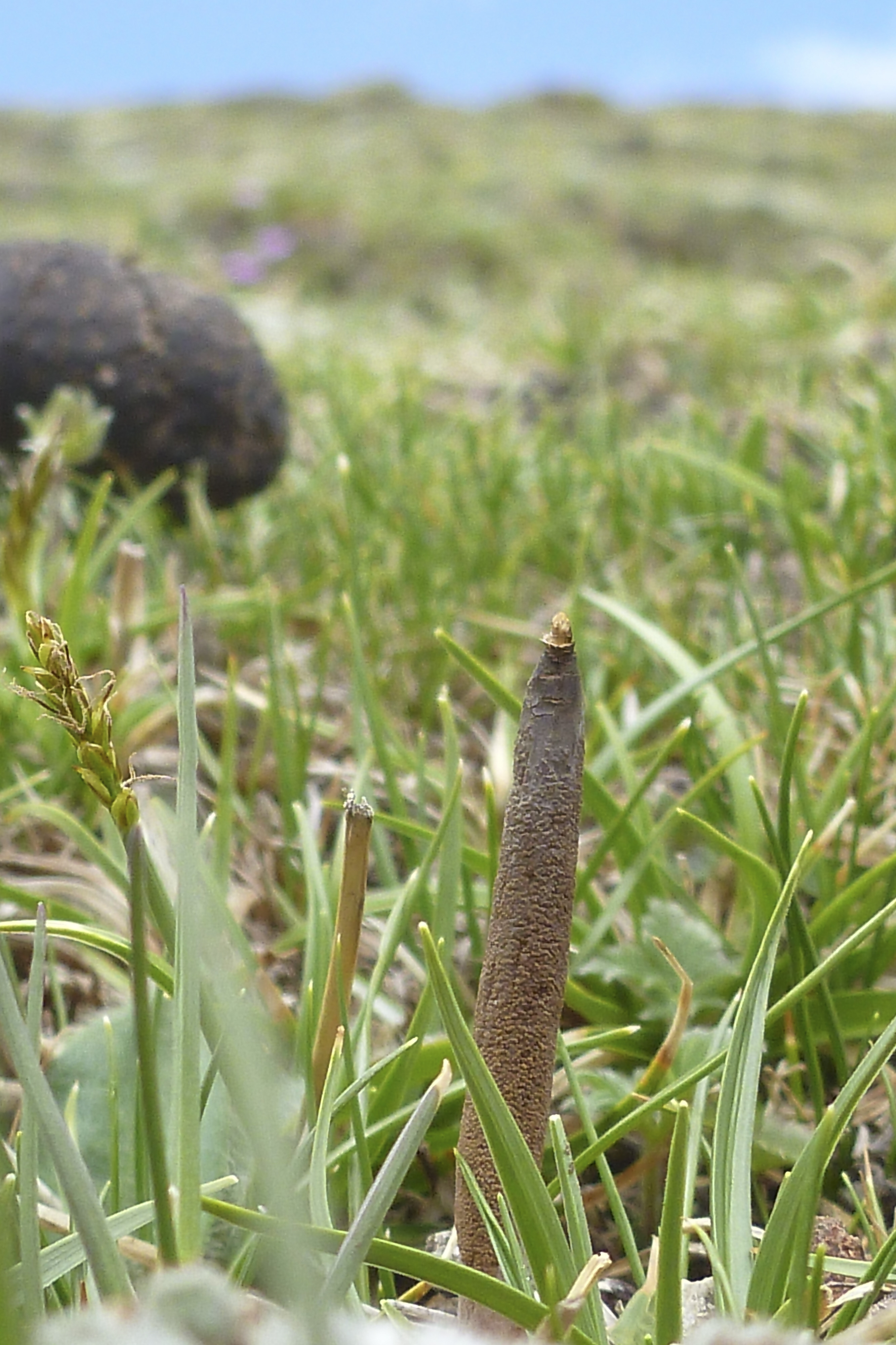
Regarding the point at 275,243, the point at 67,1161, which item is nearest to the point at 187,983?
the point at 67,1161

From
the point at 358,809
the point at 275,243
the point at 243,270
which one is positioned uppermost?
the point at 275,243

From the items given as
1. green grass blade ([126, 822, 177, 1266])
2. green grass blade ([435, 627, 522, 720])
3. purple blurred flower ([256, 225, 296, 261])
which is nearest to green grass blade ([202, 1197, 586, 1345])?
green grass blade ([126, 822, 177, 1266])

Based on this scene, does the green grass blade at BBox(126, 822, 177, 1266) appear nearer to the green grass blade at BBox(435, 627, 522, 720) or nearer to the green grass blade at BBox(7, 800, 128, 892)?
the green grass blade at BBox(435, 627, 522, 720)

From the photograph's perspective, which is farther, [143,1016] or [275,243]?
[275,243]

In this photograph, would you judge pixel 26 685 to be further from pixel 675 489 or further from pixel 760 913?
pixel 675 489

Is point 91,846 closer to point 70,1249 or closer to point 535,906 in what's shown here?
point 70,1249

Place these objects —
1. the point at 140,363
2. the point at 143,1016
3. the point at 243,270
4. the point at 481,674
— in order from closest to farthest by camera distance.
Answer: the point at 143,1016 → the point at 481,674 → the point at 140,363 → the point at 243,270

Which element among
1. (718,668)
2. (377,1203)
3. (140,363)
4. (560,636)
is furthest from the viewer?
(140,363)
